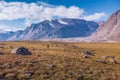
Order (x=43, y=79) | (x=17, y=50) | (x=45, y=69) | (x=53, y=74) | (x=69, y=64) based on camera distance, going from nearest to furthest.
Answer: (x=43, y=79), (x=53, y=74), (x=45, y=69), (x=69, y=64), (x=17, y=50)

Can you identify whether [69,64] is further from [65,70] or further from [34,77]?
[34,77]

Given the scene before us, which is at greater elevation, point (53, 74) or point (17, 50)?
point (17, 50)

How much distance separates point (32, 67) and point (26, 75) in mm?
7558

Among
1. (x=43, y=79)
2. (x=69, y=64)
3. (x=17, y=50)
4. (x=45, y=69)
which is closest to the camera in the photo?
(x=43, y=79)

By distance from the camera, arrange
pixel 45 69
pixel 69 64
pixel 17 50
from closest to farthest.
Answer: pixel 45 69
pixel 69 64
pixel 17 50

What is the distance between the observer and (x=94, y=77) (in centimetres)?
5766

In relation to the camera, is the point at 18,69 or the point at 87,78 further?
the point at 18,69

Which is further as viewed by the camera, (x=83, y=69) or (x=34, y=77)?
(x=83, y=69)

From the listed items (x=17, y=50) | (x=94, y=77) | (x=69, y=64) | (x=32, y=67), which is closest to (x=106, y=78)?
(x=94, y=77)

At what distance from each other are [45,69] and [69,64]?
10.2 meters

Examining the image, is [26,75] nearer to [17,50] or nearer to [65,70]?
[65,70]

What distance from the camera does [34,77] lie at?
5556cm

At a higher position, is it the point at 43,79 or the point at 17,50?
the point at 17,50

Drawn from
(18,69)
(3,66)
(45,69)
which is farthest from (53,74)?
(3,66)
